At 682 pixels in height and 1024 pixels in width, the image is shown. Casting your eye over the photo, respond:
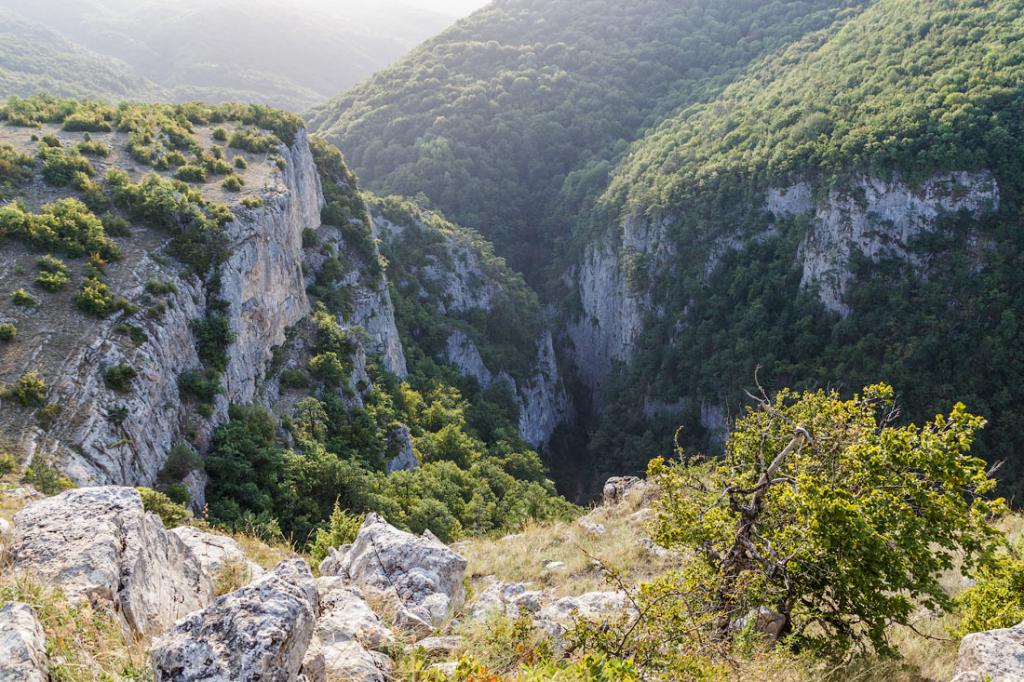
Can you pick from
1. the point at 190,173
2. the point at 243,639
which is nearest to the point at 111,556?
the point at 243,639

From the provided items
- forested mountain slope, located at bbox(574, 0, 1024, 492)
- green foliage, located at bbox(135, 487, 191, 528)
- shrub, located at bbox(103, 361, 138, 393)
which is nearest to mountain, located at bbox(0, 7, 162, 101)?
forested mountain slope, located at bbox(574, 0, 1024, 492)

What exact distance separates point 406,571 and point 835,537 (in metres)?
6.94

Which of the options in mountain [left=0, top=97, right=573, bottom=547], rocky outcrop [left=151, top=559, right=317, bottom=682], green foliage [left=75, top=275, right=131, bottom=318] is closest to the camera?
rocky outcrop [left=151, top=559, right=317, bottom=682]

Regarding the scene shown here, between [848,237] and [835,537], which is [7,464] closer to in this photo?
[835,537]

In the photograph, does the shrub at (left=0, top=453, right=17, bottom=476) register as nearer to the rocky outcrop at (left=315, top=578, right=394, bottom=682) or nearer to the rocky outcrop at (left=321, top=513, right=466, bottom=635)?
the rocky outcrop at (left=321, top=513, right=466, bottom=635)

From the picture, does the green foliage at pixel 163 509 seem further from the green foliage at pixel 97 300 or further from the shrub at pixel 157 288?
the shrub at pixel 157 288

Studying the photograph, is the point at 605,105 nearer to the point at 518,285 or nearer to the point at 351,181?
the point at 518,285

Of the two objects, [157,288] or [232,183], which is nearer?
[157,288]

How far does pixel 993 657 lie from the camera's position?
19.0 ft

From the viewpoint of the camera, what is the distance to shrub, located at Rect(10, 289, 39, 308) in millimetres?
18219

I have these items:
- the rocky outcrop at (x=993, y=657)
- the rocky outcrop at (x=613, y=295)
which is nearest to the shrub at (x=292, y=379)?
the rocky outcrop at (x=993, y=657)

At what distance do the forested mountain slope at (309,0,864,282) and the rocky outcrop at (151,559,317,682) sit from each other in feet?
267

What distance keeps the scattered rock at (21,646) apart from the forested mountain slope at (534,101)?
81.9 metres

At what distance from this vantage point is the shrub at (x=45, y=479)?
1313 centimetres
